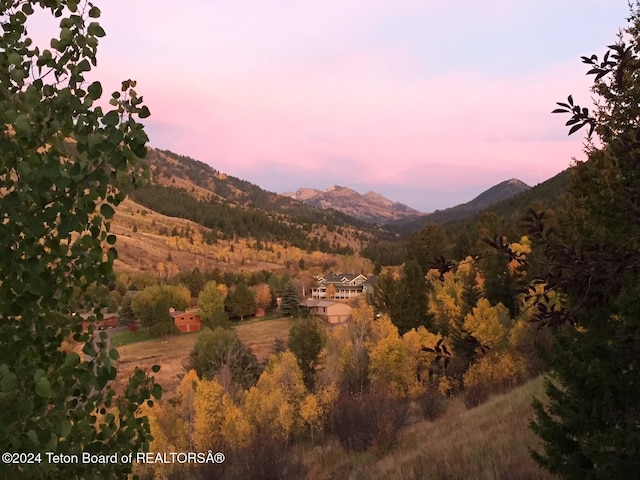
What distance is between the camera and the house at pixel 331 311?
279 ft

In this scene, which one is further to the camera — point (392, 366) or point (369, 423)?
point (392, 366)

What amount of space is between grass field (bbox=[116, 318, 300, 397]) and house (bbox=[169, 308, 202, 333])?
2.94m

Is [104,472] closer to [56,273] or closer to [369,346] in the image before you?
[56,273]

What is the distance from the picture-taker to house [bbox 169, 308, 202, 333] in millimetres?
86625

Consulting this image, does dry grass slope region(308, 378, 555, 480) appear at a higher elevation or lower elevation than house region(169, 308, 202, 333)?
higher

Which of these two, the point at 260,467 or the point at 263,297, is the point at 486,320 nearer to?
the point at 260,467

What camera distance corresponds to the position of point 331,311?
85.2 metres

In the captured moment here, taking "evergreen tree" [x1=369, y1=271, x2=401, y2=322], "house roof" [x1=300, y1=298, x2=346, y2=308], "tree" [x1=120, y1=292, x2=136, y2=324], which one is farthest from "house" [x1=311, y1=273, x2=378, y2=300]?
"evergreen tree" [x1=369, y1=271, x2=401, y2=322]

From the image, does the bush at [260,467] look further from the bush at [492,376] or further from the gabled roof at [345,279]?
the gabled roof at [345,279]

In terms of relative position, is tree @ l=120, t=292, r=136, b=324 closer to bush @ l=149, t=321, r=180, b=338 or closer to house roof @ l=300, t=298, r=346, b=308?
bush @ l=149, t=321, r=180, b=338

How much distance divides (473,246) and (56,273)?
57028mm

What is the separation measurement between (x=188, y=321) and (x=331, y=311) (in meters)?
28.8

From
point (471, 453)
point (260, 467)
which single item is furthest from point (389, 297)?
point (471, 453)

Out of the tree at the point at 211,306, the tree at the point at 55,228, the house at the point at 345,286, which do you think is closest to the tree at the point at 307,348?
the tree at the point at 55,228
